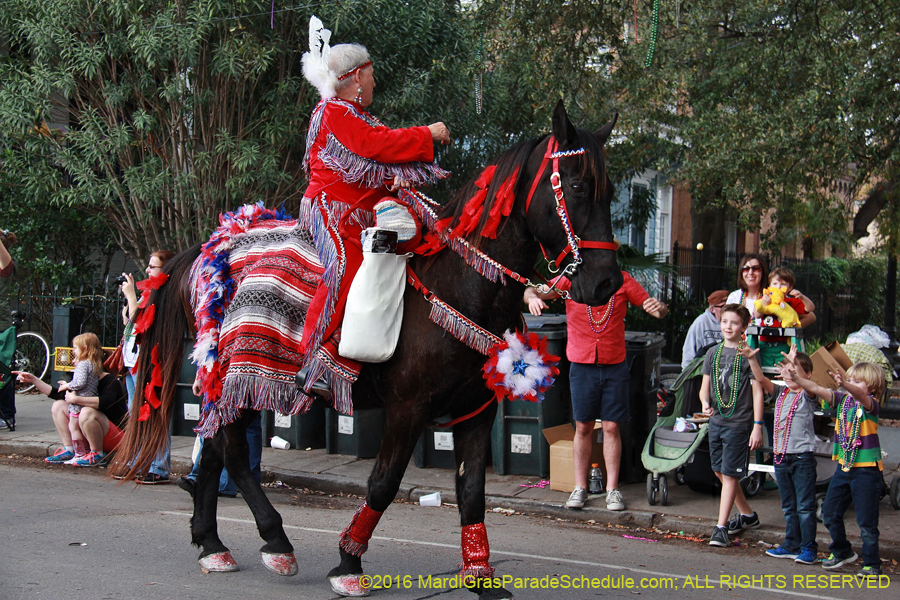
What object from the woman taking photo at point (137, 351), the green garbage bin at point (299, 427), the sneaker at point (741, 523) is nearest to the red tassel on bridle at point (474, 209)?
the sneaker at point (741, 523)

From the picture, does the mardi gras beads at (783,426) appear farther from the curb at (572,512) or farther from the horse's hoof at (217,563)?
the horse's hoof at (217,563)

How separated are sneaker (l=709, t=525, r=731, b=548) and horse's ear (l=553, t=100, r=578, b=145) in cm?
353

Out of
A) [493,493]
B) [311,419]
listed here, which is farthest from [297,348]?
[311,419]

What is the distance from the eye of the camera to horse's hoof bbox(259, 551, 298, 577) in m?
4.56

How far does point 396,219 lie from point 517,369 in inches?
37.1

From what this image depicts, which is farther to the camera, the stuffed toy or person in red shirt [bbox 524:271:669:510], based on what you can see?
person in red shirt [bbox 524:271:669:510]

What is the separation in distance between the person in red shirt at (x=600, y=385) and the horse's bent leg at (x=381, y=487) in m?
3.02

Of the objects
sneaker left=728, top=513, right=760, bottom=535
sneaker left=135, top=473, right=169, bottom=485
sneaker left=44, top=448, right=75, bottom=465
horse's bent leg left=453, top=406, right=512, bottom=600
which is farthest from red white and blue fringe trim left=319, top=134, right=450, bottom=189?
sneaker left=44, top=448, right=75, bottom=465

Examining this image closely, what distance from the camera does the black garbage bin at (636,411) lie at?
781 centimetres

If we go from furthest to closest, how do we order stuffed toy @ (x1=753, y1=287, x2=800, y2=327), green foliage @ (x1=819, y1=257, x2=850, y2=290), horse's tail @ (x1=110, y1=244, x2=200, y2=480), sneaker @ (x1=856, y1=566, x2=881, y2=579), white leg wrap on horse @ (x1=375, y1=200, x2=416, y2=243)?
green foliage @ (x1=819, y1=257, x2=850, y2=290)
stuffed toy @ (x1=753, y1=287, x2=800, y2=327)
sneaker @ (x1=856, y1=566, x2=881, y2=579)
horse's tail @ (x1=110, y1=244, x2=200, y2=480)
white leg wrap on horse @ (x1=375, y1=200, x2=416, y2=243)

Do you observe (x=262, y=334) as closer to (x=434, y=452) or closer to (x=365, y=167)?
(x=365, y=167)

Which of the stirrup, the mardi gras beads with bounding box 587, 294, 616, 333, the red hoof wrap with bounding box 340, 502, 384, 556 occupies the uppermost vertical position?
the mardi gras beads with bounding box 587, 294, 616, 333

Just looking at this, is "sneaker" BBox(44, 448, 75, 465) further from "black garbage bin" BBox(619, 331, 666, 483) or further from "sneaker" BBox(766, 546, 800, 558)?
"sneaker" BBox(766, 546, 800, 558)

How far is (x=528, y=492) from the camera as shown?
755cm
